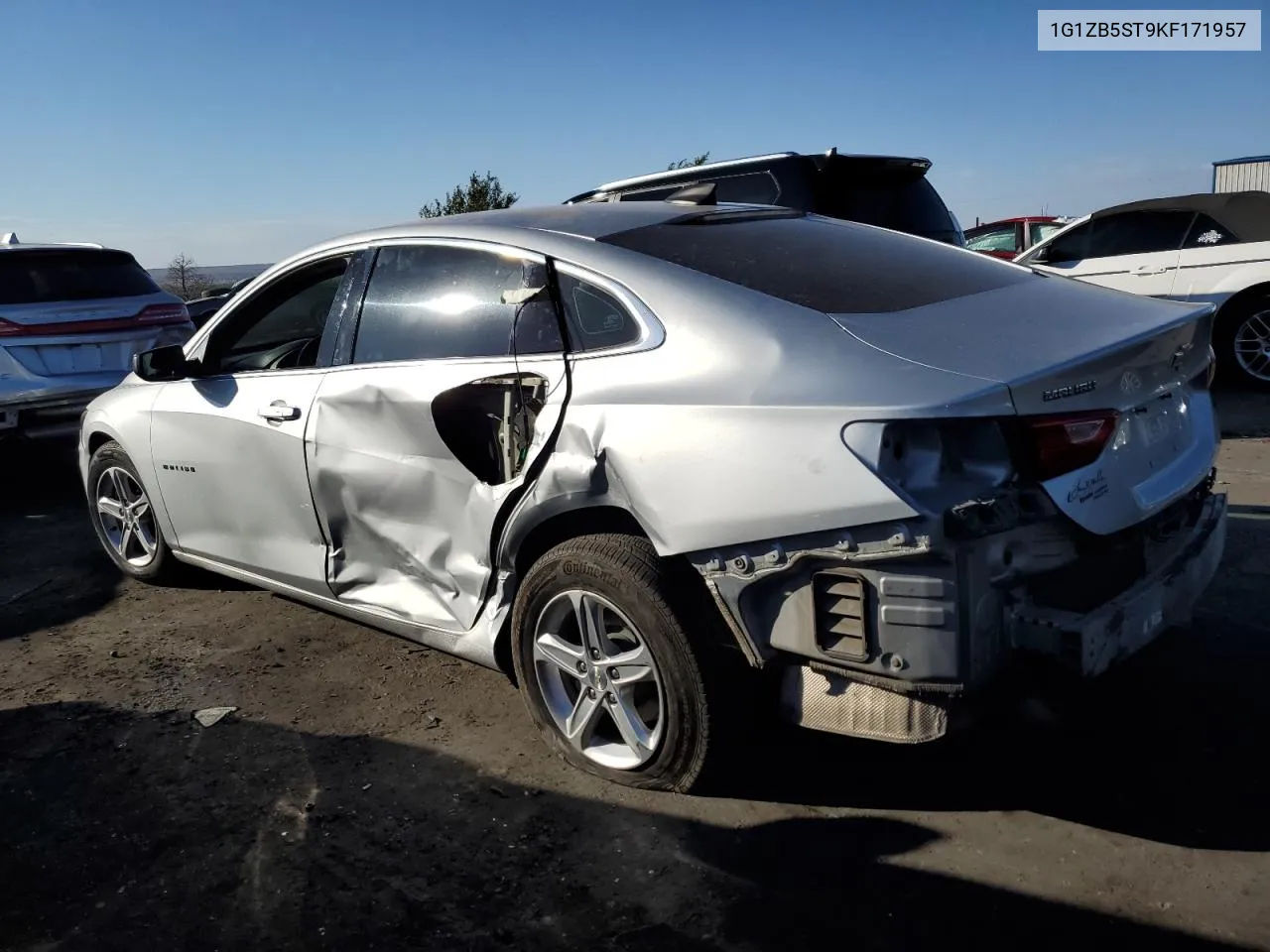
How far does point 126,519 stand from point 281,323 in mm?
1314

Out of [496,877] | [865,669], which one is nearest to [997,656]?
[865,669]

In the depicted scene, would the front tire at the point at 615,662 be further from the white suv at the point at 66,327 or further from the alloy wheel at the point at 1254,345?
the alloy wheel at the point at 1254,345

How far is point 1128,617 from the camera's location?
8.88 feet

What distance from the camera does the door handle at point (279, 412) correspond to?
12.8 ft

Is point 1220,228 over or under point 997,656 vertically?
over

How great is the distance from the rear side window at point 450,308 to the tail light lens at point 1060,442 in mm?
1334

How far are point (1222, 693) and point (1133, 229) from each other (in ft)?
23.7

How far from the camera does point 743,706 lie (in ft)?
9.47

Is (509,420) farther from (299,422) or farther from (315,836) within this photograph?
(315,836)

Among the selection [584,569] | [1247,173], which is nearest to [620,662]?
[584,569]

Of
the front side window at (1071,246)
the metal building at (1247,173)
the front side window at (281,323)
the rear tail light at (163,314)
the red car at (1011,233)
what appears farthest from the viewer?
the metal building at (1247,173)

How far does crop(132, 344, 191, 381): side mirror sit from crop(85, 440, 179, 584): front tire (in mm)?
610

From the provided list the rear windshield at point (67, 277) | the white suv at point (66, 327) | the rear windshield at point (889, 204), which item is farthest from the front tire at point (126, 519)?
the rear windshield at point (889, 204)

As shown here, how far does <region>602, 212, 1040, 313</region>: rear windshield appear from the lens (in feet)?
9.95
